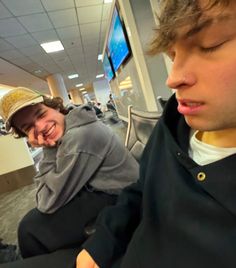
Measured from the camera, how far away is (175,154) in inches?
25.1

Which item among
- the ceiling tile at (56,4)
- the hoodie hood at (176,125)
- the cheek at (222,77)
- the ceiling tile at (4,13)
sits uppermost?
the ceiling tile at (4,13)

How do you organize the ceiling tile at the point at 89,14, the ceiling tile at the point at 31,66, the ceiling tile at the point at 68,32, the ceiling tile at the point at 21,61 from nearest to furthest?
the ceiling tile at the point at 89,14 < the ceiling tile at the point at 68,32 < the ceiling tile at the point at 21,61 < the ceiling tile at the point at 31,66

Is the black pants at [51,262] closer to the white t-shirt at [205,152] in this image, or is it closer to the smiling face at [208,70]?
the white t-shirt at [205,152]

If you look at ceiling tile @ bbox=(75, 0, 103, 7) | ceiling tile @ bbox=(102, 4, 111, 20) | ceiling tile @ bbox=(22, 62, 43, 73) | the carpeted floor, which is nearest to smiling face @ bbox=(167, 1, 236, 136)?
the carpeted floor

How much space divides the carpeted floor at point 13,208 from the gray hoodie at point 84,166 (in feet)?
4.31

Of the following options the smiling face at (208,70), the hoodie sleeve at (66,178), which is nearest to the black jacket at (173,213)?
the smiling face at (208,70)

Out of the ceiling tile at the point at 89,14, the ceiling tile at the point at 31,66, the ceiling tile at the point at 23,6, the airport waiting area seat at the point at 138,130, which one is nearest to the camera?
the airport waiting area seat at the point at 138,130

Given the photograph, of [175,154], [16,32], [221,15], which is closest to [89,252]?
[175,154]

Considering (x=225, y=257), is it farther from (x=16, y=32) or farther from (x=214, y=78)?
(x=16, y=32)

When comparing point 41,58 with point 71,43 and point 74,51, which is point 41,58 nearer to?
point 74,51

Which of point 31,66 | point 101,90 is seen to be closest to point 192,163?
point 31,66

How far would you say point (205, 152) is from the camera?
615 millimetres

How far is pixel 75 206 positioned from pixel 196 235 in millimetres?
732

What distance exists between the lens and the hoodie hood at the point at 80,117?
1.24 m
